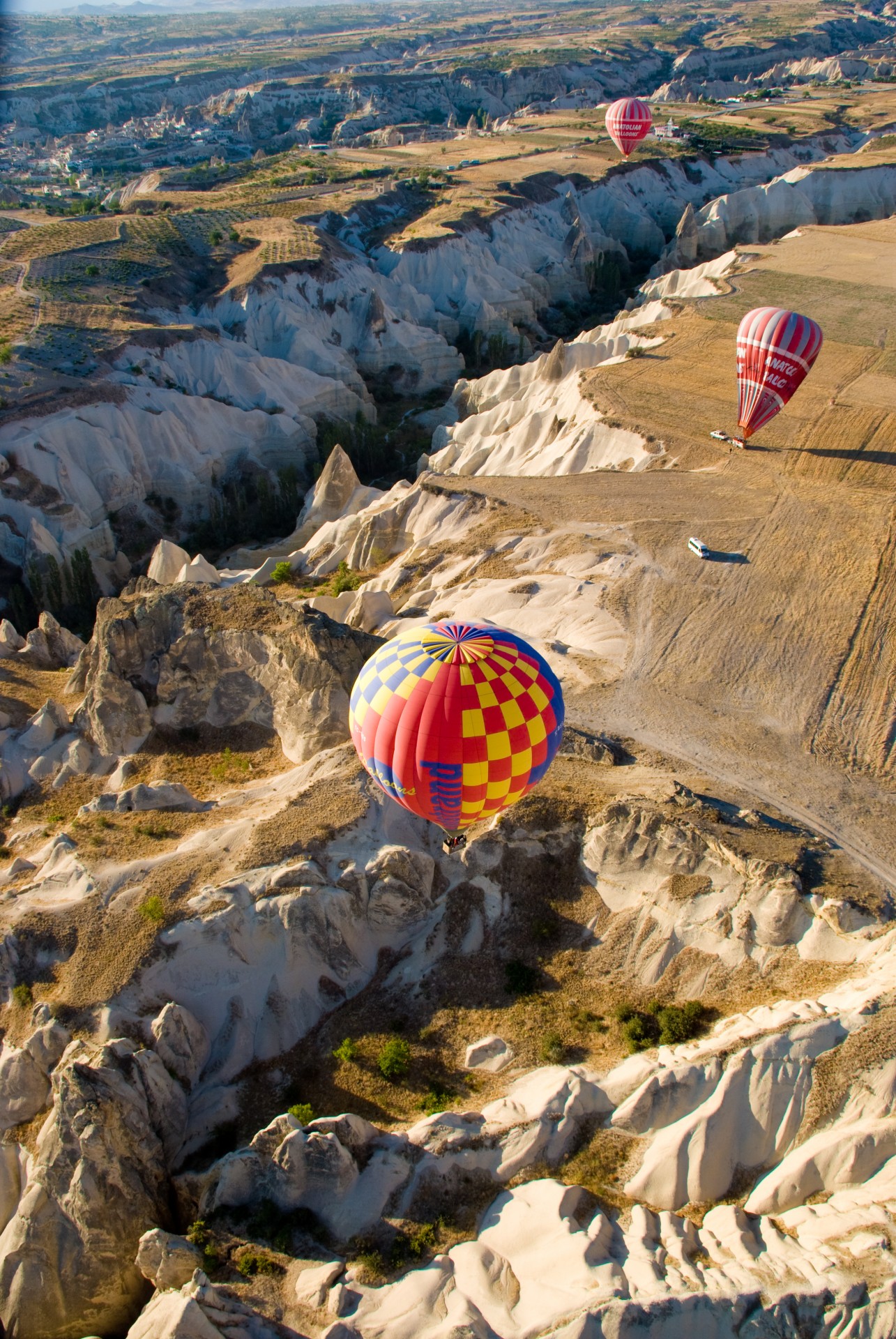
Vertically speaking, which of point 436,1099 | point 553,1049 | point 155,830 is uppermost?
point 155,830

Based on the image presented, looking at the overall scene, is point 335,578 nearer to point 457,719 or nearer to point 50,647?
point 50,647

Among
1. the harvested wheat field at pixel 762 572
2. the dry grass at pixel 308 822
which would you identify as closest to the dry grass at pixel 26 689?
the dry grass at pixel 308 822

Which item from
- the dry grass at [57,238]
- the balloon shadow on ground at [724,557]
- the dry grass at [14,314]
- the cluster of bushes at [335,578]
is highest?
the dry grass at [57,238]

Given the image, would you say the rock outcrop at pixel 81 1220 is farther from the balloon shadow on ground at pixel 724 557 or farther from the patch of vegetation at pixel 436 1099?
the balloon shadow on ground at pixel 724 557

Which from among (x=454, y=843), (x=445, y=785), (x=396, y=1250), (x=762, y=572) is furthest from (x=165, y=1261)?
(x=762, y=572)

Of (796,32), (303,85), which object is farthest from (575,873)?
(796,32)

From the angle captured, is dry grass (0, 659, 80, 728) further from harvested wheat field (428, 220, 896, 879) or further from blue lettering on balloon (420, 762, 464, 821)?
harvested wheat field (428, 220, 896, 879)

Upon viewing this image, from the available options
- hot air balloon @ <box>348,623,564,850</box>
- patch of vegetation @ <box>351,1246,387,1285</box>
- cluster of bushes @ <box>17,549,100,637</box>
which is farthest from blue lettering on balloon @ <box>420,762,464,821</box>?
cluster of bushes @ <box>17,549,100,637</box>
